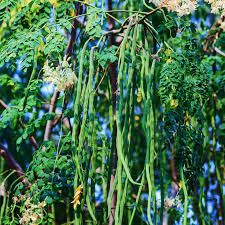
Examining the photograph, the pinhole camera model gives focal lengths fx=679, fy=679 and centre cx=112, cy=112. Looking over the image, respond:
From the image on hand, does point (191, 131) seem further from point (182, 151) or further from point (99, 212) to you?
point (99, 212)

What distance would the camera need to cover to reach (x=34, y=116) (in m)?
3.38

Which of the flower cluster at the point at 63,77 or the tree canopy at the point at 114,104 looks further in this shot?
the flower cluster at the point at 63,77

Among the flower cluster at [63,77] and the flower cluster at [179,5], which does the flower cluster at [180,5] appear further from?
the flower cluster at [63,77]

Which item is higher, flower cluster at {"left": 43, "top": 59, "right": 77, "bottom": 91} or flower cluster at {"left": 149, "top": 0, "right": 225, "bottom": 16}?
flower cluster at {"left": 149, "top": 0, "right": 225, "bottom": 16}

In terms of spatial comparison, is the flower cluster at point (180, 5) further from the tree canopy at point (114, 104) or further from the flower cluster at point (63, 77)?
the flower cluster at point (63, 77)

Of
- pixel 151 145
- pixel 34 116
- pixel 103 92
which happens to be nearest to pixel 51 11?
pixel 34 116

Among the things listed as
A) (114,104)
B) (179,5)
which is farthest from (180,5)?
(114,104)

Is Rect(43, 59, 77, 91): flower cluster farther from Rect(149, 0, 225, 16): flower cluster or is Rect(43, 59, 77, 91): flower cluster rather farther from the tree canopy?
Rect(149, 0, 225, 16): flower cluster

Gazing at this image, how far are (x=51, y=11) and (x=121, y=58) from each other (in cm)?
106

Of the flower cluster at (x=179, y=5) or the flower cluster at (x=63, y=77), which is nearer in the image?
the flower cluster at (x=179, y=5)

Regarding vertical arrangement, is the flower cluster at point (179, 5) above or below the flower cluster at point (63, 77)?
above

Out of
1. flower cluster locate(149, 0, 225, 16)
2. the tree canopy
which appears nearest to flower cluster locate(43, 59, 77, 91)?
the tree canopy

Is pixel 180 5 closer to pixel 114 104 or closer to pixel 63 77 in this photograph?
pixel 63 77

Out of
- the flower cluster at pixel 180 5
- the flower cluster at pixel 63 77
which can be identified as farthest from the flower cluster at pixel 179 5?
the flower cluster at pixel 63 77
